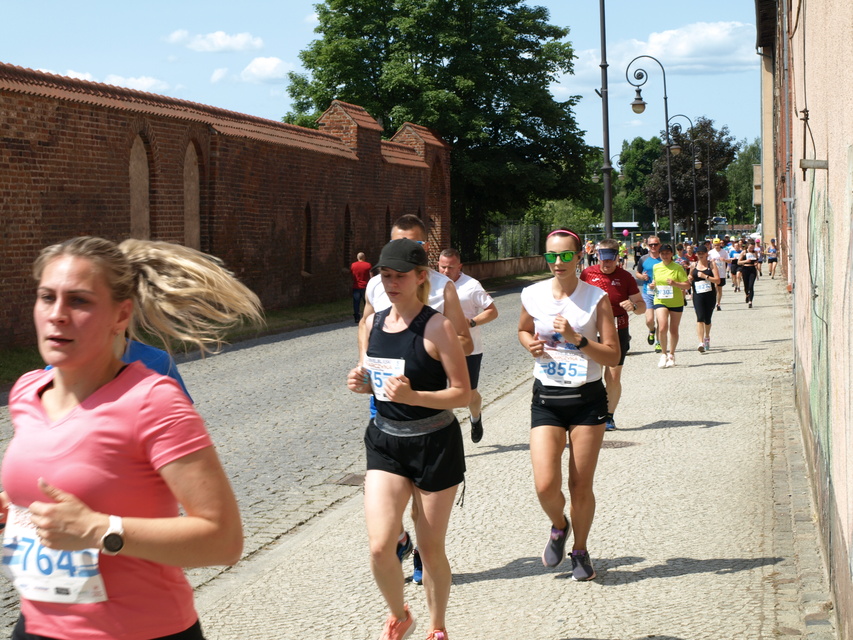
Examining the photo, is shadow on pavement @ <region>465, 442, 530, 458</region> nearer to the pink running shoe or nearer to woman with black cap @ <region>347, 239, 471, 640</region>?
woman with black cap @ <region>347, 239, 471, 640</region>

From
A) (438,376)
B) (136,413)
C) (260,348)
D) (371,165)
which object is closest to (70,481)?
(136,413)

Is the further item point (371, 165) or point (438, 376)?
point (371, 165)

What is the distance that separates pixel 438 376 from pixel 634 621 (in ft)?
4.73

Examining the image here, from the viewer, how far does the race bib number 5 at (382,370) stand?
192 inches

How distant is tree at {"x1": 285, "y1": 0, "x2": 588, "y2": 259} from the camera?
4756cm

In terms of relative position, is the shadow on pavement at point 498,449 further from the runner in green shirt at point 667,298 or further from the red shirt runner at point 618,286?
the runner in green shirt at point 667,298

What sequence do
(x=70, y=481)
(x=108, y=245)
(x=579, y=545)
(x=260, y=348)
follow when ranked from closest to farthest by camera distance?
1. (x=70, y=481)
2. (x=108, y=245)
3. (x=579, y=545)
4. (x=260, y=348)

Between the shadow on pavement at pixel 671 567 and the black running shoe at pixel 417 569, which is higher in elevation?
the black running shoe at pixel 417 569

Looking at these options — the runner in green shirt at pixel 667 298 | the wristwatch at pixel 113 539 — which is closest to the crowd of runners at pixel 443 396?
the wristwatch at pixel 113 539

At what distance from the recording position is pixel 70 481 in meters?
2.42

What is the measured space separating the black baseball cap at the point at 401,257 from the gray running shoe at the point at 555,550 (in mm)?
1831

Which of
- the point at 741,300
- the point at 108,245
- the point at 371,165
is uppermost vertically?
the point at 371,165

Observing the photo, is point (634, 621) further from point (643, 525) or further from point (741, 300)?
point (741, 300)

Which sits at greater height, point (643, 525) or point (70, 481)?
point (70, 481)
